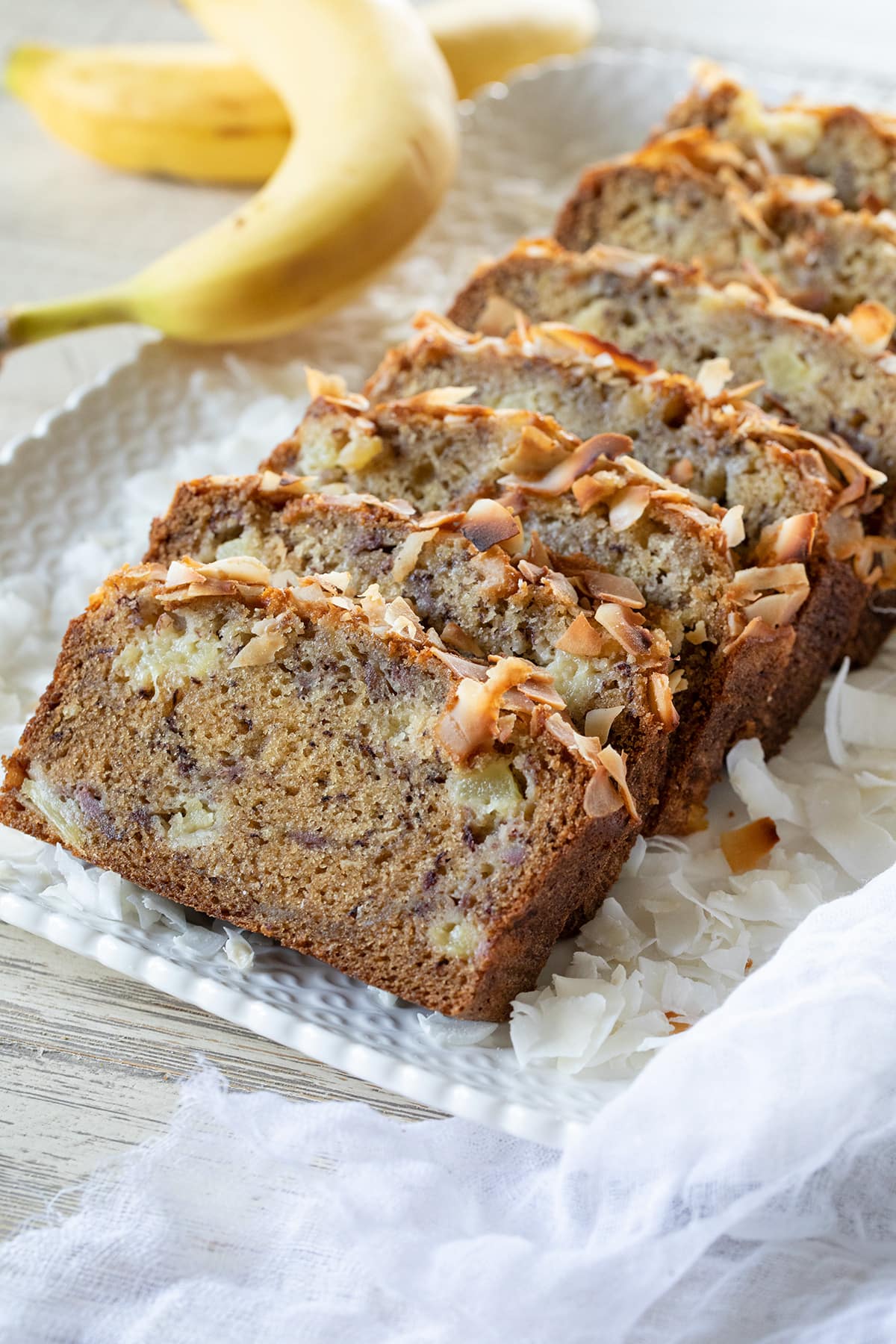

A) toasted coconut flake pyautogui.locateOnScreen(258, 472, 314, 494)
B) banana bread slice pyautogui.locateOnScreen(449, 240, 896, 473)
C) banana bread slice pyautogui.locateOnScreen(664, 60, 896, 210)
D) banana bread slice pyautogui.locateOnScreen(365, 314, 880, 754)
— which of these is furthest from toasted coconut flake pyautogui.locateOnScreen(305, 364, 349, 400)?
banana bread slice pyautogui.locateOnScreen(664, 60, 896, 210)

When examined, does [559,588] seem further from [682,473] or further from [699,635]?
[682,473]

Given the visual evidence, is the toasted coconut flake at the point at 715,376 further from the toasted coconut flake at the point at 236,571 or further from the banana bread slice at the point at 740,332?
the toasted coconut flake at the point at 236,571

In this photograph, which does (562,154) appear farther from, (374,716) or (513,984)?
(513,984)

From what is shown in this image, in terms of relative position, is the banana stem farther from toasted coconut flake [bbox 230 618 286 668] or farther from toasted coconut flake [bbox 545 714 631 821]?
toasted coconut flake [bbox 545 714 631 821]

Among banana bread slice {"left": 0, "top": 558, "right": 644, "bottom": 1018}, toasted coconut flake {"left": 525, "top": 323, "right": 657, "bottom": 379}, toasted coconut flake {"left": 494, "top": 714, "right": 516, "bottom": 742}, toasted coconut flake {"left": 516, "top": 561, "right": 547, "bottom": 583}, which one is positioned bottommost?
banana bread slice {"left": 0, "top": 558, "right": 644, "bottom": 1018}

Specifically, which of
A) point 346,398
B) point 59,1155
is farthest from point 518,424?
point 59,1155

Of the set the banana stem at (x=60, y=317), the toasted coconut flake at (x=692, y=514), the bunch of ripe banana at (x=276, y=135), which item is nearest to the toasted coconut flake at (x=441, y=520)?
the toasted coconut flake at (x=692, y=514)
